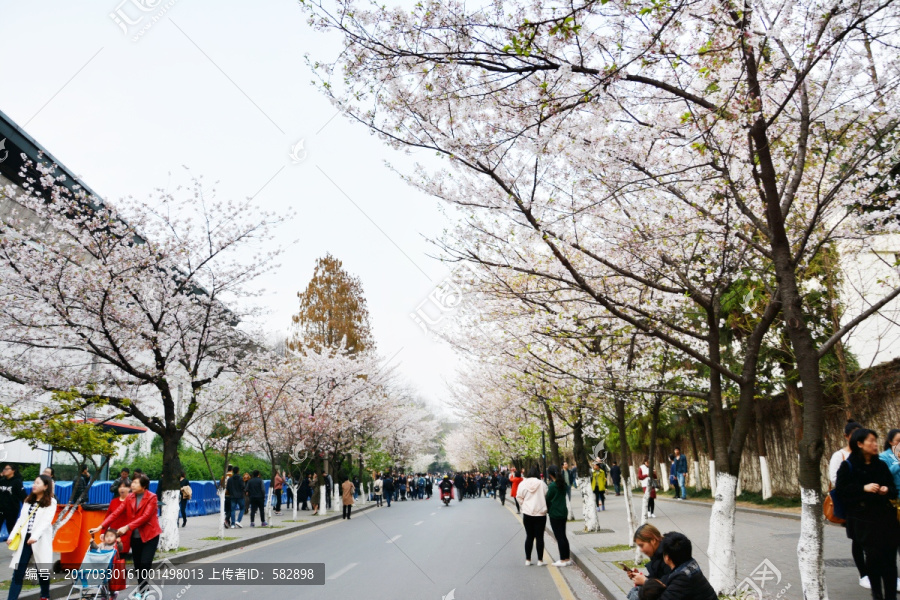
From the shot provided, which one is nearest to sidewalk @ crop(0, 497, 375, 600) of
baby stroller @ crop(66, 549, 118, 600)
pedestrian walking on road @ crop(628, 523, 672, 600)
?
baby stroller @ crop(66, 549, 118, 600)

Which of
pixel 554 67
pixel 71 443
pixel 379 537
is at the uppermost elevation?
pixel 554 67

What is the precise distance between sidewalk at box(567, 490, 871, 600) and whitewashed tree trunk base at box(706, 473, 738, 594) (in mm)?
418

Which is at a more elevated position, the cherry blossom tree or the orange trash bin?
the cherry blossom tree

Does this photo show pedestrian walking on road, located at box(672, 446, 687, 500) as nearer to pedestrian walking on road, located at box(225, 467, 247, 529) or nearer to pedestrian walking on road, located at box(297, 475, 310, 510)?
pedestrian walking on road, located at box(297, 475, 310, 510)

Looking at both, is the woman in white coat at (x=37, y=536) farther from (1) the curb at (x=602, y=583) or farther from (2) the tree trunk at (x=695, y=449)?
(2) the tree trunk at (x=695, y=449)

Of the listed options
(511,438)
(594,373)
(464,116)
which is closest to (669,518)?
(594,373)

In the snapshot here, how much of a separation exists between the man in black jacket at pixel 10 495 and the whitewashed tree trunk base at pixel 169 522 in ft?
14.2

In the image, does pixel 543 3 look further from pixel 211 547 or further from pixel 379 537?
pixel 379 537

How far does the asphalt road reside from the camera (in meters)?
9.14

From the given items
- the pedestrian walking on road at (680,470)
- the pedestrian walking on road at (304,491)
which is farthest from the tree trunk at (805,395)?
the pedestrian walking on road at (304,491)

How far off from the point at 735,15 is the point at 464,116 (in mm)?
2851

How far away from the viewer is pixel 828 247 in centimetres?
1441

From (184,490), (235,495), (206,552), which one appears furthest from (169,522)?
(235,495)

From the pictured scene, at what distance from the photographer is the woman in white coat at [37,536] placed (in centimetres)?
805
